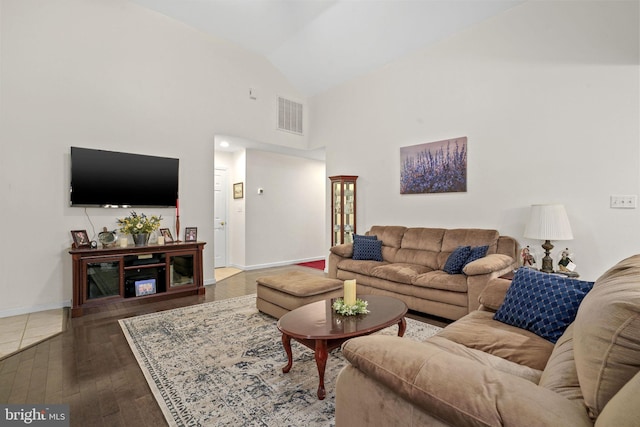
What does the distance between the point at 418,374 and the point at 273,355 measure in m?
1.71

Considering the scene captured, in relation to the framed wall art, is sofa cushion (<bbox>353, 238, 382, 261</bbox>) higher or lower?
lower

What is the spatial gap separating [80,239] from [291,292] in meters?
2.72

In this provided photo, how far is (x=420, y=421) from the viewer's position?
970 mm

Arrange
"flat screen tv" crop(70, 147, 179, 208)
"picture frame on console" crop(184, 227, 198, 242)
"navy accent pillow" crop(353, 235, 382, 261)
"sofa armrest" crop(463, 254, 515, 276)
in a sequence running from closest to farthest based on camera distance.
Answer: "sofa armrest" crop(463, 254, 515, 276) < "flat screen tv" crop(70, 147, 179, 208) < "navy accent pillow" crop(353, 235, 382, 261) < "picture frame on console" crop(184, 227, 198, 242)

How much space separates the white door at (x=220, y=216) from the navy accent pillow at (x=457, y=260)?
14.4 feet

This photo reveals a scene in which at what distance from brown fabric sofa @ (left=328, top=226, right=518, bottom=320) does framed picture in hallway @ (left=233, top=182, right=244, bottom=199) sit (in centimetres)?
247

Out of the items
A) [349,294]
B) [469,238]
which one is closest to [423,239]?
[469,238]

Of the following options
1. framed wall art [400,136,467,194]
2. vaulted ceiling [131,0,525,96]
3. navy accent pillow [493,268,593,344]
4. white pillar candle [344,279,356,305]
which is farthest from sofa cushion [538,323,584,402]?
vaulted ceiling [131,0,525,96]

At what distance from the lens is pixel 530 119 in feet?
11.5

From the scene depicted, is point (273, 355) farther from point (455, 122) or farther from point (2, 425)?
point (455, 122)

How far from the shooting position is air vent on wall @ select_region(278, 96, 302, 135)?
19.0 ft

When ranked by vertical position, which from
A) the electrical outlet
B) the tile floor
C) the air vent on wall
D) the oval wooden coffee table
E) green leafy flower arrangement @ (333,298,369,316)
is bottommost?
the tile floor

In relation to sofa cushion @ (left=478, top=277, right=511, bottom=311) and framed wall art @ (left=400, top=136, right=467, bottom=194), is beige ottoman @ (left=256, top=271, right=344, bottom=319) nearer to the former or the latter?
sofa cushion @ (left=478, top=277, right=511, bottom=311)

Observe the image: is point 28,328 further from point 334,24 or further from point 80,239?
point 334,24
